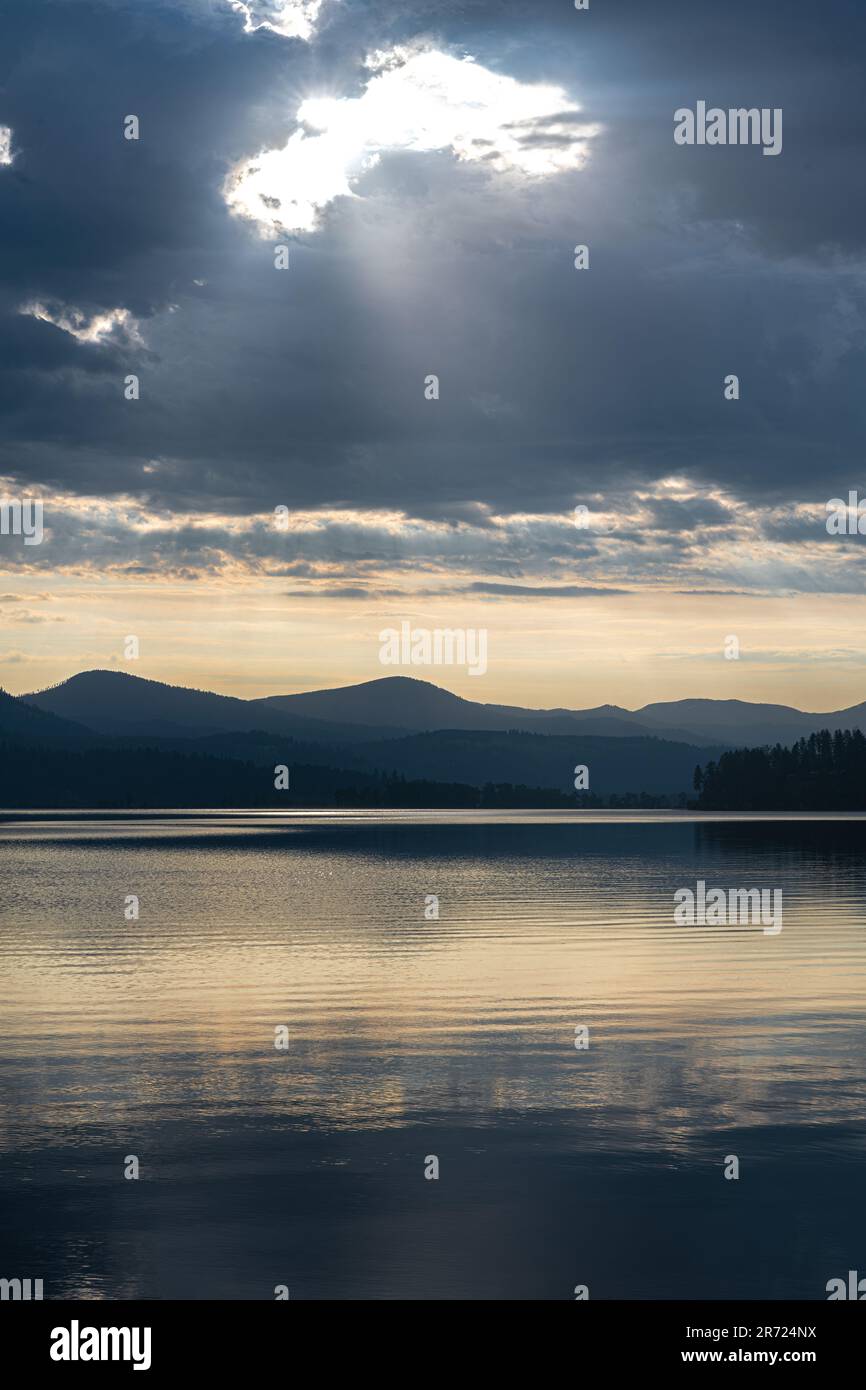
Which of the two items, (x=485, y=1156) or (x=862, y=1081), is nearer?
(x=485, y=1156)

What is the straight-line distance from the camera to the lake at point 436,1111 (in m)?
18.3

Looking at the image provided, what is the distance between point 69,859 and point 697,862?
58155 millimetres

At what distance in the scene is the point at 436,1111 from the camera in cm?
2647

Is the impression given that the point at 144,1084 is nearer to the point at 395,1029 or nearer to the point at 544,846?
the point at 395,1029

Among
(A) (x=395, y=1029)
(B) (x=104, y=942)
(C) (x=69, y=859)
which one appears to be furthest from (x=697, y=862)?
(A) (x=395, y=1029)

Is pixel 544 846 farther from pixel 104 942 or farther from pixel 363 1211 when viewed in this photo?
pixel 363 1211

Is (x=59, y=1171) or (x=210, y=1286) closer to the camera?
(x=210, y=1286)

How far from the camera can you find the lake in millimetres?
18344

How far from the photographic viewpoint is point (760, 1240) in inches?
754

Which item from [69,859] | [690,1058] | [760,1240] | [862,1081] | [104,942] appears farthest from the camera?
[69,859]

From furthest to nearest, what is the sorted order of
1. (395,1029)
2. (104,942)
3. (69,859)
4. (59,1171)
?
1. (69,859)
2. (104,942)
3. (395,1029)
4. (59,1171)

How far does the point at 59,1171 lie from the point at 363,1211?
5.13m
